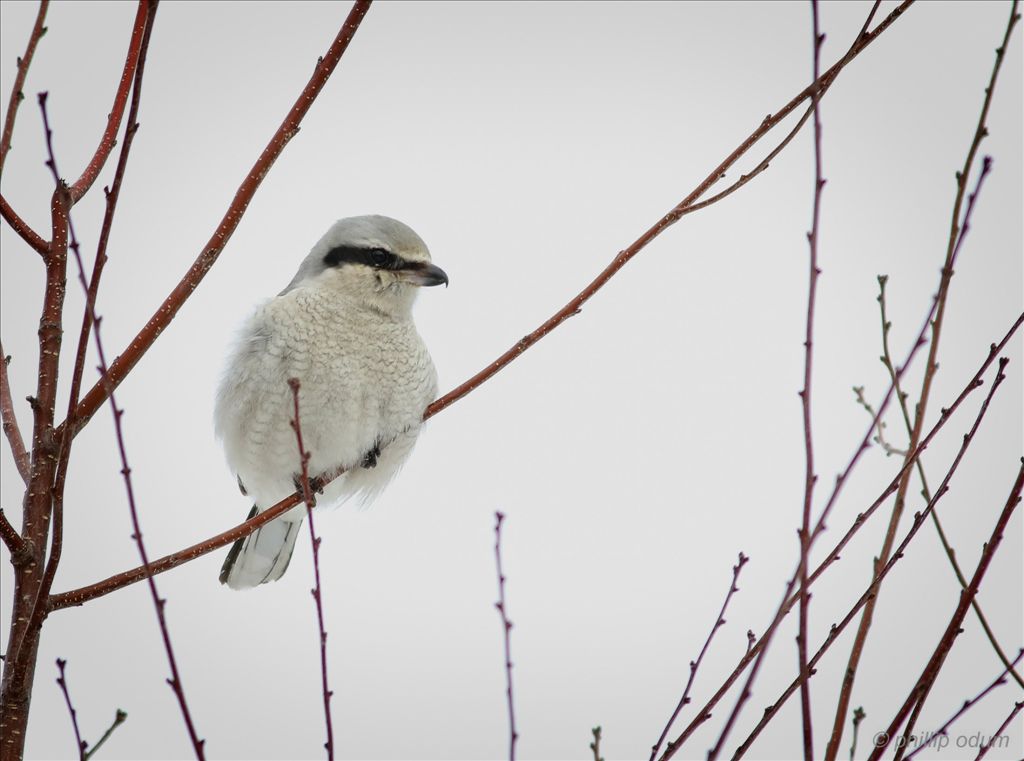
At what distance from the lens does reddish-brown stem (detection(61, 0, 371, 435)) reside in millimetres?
1480

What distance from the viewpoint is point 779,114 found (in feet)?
5.41

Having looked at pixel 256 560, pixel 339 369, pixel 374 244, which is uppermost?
pixel 374 244

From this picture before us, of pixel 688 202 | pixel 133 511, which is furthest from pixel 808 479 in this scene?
pixel 133 511

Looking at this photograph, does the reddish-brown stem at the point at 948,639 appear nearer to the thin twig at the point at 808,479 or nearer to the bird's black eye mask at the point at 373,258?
the thin twig at the point at 808,479

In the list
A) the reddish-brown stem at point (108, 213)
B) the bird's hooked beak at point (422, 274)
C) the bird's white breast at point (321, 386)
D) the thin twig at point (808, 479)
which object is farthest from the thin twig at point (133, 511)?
the bird's hooked beak at point (422, 274)

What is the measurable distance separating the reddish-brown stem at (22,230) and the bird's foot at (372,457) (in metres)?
1.71

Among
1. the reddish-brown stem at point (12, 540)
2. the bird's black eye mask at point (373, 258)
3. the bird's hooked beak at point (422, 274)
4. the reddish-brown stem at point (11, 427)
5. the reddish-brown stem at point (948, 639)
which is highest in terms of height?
the bird's black eye mask at point (373, 258)

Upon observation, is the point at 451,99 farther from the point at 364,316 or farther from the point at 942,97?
the point at 364,316

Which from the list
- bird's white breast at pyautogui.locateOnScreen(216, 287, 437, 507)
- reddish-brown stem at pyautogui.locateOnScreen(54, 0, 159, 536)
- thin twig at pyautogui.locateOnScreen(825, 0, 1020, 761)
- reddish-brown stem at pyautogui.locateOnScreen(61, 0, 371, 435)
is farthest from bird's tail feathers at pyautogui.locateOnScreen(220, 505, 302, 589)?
thin twig at pyautogui.locateOnScreen(825, 0, 1020, 761)

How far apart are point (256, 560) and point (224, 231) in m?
2.12

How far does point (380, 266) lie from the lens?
126 inches

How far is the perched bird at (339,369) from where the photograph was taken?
3012mm

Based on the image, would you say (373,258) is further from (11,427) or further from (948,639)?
(948,639)

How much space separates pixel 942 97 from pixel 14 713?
112 m
